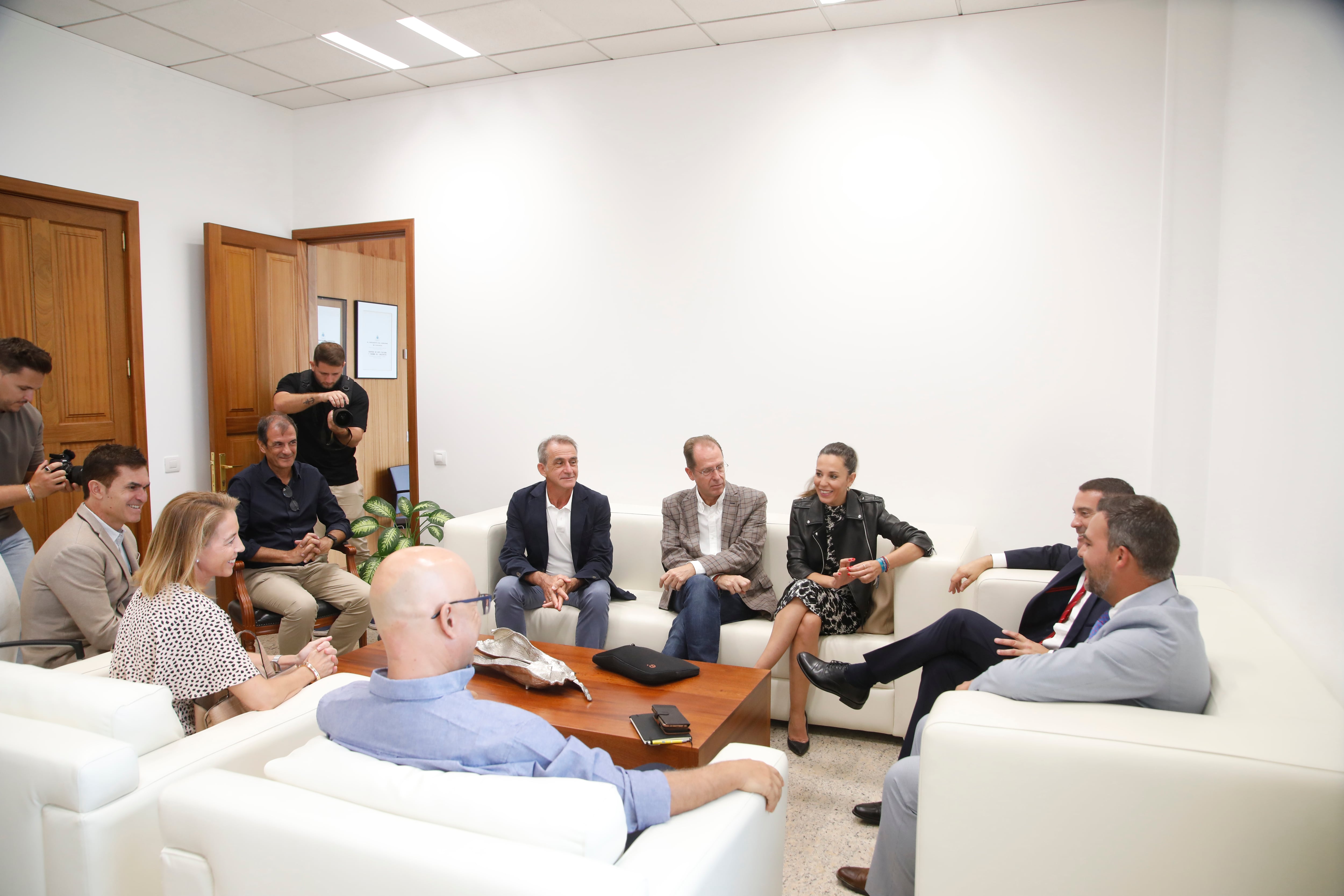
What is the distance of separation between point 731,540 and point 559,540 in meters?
0.89

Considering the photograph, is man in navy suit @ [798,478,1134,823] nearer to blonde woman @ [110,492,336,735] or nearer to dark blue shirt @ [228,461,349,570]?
blonde woman @ [110,492,336,735]

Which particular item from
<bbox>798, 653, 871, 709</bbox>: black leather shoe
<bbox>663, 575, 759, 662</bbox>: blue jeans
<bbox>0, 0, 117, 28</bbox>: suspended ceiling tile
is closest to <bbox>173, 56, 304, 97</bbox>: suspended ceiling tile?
<bbox>0, 0, 117, 28</bbox>: suspended ceiling tile

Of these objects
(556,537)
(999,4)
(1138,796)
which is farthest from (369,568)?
(999,4)

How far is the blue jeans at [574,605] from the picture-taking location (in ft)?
12.8

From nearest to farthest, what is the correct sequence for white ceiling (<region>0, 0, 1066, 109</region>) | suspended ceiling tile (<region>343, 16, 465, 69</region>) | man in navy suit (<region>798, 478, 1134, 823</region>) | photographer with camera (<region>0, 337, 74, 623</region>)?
man in navy suit (<region>798, 478, 1134, 823</region>), photographer with camera (<region>0, 337, 74, 623</region>), white ceiling (<region>0, 0, 1066, 109</region>), suspended ceiling tile (<region>343, 16, 465, 69</region>)

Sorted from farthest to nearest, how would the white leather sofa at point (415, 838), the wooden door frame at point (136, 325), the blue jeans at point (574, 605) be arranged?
the wooden door frame at point (136, 325) → the blue jeans at point (574, 605) → the white leather sofa at point (415, 838)

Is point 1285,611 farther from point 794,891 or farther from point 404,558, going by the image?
point 404,558

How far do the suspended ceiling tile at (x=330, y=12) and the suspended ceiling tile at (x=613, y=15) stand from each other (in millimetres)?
808

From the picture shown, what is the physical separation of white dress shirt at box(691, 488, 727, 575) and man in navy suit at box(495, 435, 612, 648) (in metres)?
0.47

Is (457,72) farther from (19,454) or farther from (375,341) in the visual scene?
(19,454)

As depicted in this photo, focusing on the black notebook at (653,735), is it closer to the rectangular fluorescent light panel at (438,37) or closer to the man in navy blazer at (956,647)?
the man in navy blazer at (956,647)

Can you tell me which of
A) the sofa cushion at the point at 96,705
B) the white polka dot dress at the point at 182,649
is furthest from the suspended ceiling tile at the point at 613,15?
the sofa cushion at the point at 96,705

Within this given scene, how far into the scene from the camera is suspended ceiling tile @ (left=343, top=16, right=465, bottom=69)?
4480 mm

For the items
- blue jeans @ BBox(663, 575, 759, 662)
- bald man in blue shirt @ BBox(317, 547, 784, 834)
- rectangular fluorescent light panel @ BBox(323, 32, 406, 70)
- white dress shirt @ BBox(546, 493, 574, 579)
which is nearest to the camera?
bald man in blue shirt @ BBox(317, 547, 784, 834)
